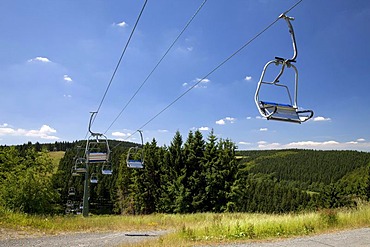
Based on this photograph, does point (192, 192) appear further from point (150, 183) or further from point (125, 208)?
point (125, 208)

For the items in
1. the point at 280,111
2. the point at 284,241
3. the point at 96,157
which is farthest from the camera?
the point at 96,157

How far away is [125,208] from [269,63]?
179 feet

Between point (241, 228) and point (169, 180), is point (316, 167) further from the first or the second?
point (241, 228)

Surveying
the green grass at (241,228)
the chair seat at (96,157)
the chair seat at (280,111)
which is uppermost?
the chair seat at (280,111)

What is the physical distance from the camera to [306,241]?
9.42 m

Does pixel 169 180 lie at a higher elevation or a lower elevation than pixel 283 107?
lower

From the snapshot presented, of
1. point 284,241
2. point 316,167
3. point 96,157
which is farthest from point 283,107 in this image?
point 316,167

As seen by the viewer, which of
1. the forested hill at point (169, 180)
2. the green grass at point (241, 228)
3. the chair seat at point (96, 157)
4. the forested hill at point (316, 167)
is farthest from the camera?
the forested hill at point (316, 167)

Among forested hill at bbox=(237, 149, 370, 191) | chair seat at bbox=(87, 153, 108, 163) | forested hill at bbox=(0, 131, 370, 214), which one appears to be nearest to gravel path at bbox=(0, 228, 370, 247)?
chair seat at bbox=(87, 153, 108, 163)

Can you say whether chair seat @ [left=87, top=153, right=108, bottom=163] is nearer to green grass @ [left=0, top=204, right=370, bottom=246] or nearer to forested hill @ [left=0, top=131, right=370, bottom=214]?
green grass @ [left=0, top=204, right=370, bottom=246]

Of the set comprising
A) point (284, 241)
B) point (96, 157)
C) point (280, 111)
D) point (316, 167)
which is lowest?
point (284, 241)

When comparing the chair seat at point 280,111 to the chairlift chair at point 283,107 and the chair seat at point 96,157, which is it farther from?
the chair seat at point 96,157

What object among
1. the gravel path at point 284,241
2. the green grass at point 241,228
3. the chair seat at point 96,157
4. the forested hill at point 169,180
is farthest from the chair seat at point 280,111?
the forested hill at point 169,180

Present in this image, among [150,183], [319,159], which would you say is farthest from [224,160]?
[319,159]
